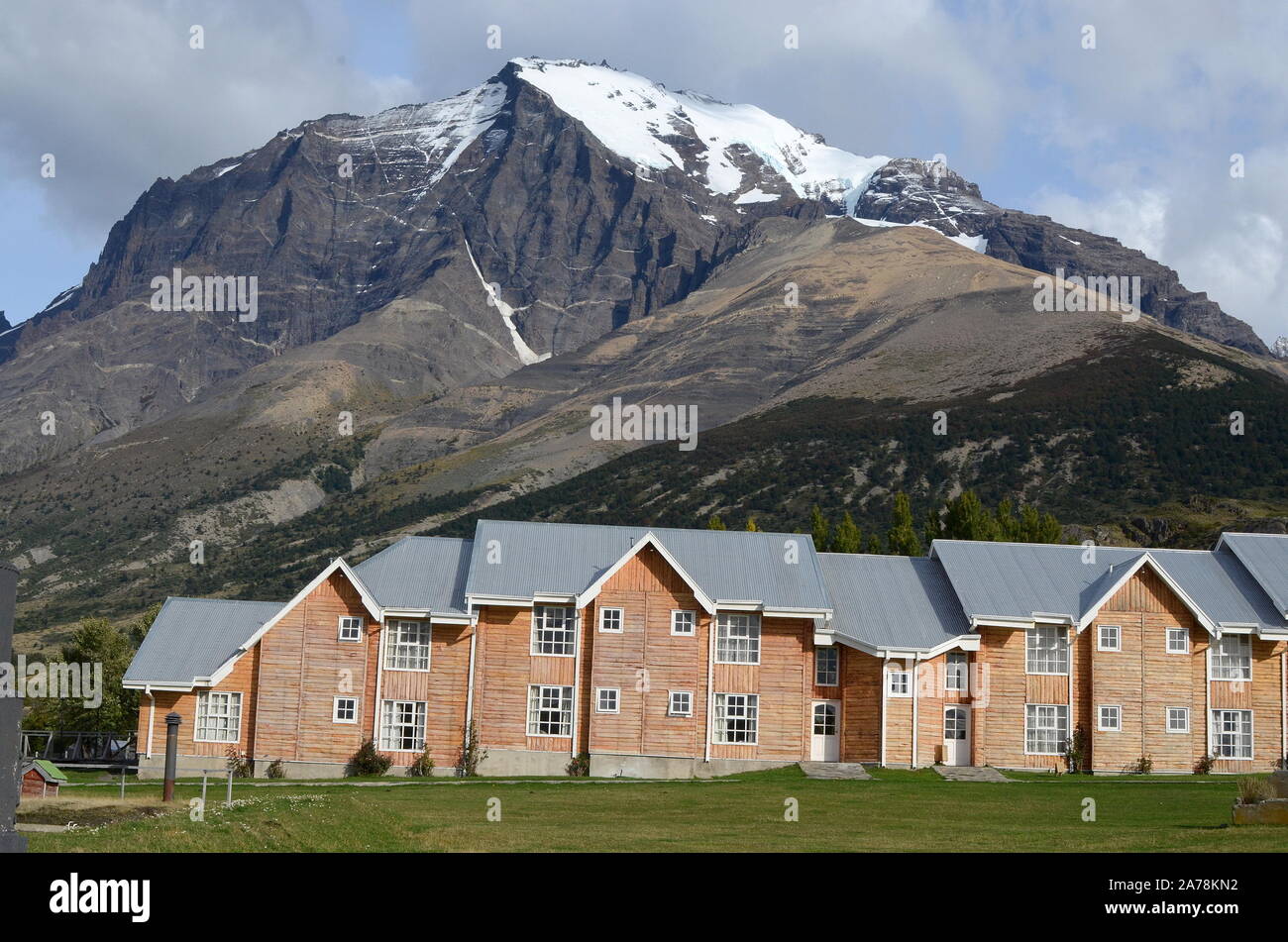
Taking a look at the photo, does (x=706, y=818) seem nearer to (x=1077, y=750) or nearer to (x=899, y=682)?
(x=899, y=682)

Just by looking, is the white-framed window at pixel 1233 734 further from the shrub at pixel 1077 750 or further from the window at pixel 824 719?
the window at pixel 824 719

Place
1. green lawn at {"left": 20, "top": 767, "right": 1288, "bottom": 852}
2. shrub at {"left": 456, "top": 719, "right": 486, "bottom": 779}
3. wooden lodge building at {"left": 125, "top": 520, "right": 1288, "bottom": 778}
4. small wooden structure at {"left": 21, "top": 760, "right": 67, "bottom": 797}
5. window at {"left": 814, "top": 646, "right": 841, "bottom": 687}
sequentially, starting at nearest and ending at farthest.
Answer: green lawn at {"left": 20, "top": 767, "right": 1288, "bottom": 852}, small wooden structure at {"left": 21, "top": 760, "right": 67, "bottom": 797}, shrub at {"left": 456, "top": 719, "right": 486, "bottom": 779}, wooden lodge building at {"left": 125, "top": 520, "right": 1288, "bottom": 778}, window at {"left": 814, "top": 646, "right": 841, "bottom": 687}

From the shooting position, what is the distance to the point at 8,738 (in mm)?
16047

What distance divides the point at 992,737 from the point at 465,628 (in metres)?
20.8

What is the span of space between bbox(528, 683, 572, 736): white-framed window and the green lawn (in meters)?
4.57

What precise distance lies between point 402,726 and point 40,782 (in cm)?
1482

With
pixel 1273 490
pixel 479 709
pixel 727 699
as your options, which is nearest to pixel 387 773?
pixel 479 709

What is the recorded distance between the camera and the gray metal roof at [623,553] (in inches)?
2207

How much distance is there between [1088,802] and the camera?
116 feet

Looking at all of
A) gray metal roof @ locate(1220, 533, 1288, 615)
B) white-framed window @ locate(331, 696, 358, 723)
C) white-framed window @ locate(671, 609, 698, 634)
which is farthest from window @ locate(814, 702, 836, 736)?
gray metal roof @ locate(1220, 533, 1288, 615)

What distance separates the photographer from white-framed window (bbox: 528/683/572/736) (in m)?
55.4

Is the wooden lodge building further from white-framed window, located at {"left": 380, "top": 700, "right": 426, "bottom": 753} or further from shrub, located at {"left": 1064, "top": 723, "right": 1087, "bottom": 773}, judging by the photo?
shrub, located at {"left": 1064, "top": 723, "right": 1087, "bottom": 773}

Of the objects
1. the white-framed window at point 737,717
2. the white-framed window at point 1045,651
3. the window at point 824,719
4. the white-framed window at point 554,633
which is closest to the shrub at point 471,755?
the white-framed window at point 554,633
